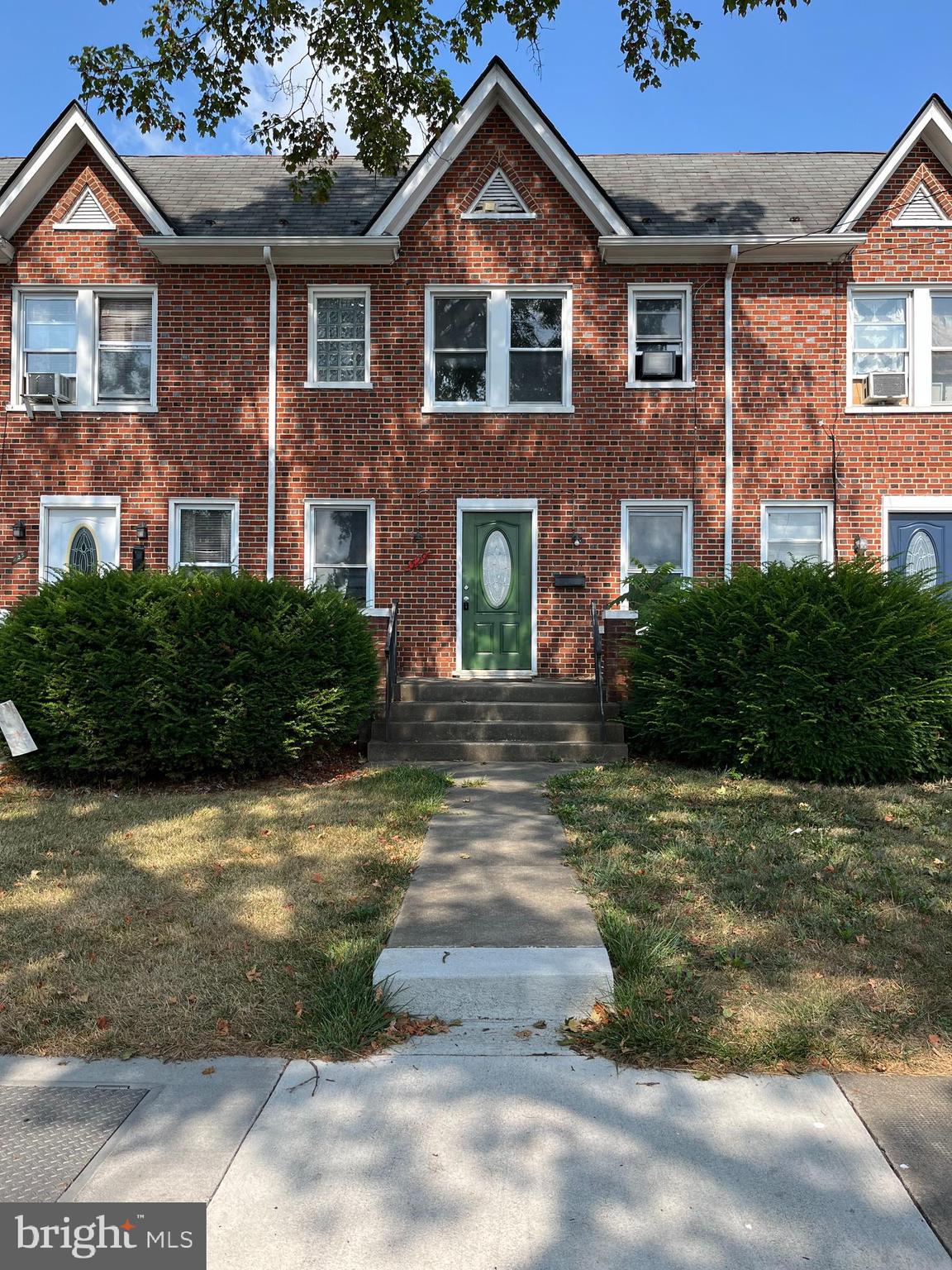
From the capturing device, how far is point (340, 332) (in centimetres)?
1316

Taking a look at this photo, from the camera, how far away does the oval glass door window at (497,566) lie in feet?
42.2

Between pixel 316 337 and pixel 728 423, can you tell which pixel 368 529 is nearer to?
pixel 316 337

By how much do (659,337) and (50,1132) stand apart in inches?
484

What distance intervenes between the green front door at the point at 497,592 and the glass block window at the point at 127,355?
16.5 ft

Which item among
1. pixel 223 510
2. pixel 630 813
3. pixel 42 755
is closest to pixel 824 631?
pixel 630 813

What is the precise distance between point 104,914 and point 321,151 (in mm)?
10398

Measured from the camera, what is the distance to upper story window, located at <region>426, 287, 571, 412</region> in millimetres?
12992

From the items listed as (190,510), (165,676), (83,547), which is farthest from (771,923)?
(83,547)

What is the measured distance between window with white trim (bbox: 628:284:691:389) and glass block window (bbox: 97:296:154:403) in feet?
22.5

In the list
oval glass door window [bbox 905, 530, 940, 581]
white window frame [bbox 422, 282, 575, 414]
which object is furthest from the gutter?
oval glass door window [bbox 905, 530, 940, 581]

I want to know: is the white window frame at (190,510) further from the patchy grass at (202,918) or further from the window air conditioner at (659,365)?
the window air conditioner at (659,365)

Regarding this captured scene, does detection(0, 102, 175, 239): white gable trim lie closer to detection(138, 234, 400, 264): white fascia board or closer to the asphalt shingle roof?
detection(138, 234, 400, 264): white fascia board

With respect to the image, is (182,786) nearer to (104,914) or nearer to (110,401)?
(104,914)

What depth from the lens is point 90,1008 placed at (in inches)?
158
